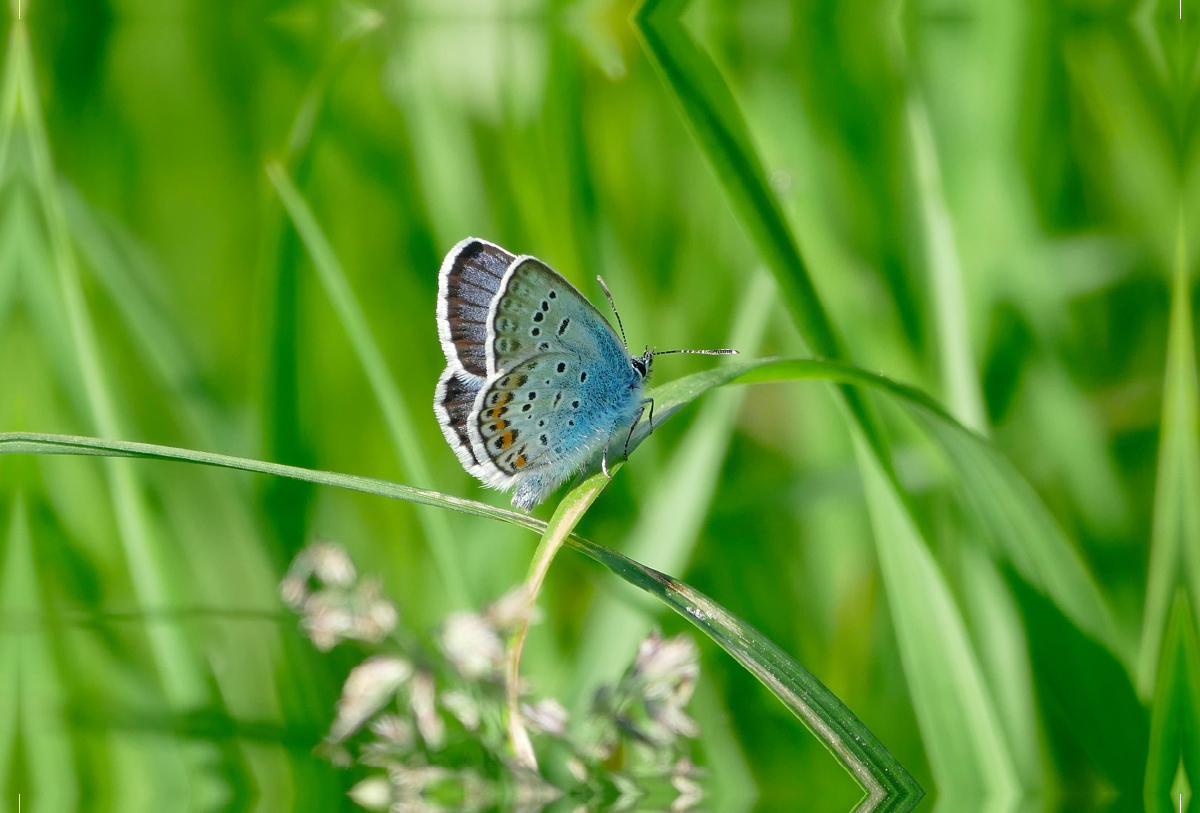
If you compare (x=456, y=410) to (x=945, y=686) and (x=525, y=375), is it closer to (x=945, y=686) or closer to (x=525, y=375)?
(x=525, y=375)

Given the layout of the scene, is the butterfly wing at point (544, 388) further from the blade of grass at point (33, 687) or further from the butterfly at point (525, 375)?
the blade of grass at point (33, 687)

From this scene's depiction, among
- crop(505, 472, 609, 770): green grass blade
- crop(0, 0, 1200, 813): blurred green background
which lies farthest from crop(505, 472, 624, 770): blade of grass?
crop(0, 0, 1200, 813): blurred green background

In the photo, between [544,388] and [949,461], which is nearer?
[949,461]

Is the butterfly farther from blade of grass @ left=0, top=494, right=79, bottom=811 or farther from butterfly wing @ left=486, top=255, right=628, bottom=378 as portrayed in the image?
blade of grass @ left=0, top=494, right=79, bottom=811

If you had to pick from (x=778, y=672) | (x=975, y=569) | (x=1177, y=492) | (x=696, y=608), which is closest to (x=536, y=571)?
(x=696, y=608)

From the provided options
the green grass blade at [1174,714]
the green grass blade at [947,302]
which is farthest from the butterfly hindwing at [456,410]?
the green grass blade at [1174,714]

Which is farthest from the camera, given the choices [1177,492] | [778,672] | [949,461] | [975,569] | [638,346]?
[638,346]
